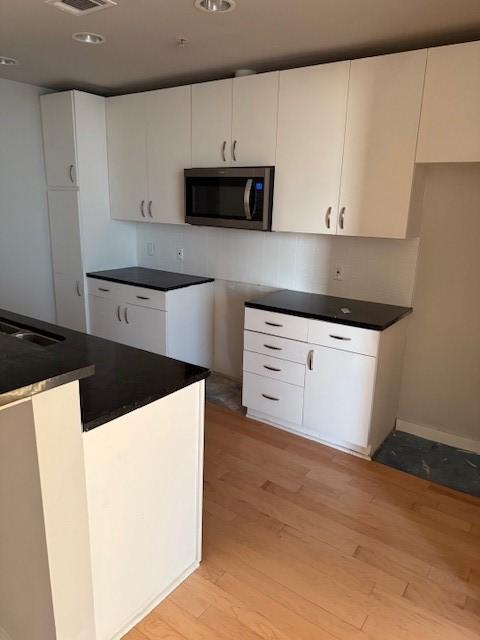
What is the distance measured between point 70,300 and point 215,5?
2.65m

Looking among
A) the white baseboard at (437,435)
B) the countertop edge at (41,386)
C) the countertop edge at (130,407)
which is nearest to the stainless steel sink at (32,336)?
the countertop edge at (130,407)

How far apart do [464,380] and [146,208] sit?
267cm

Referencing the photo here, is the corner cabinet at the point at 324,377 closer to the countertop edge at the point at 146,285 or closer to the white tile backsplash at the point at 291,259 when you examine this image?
the white tile backsplash at the point at 291,259

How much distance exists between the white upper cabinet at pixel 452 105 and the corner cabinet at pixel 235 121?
94 cm

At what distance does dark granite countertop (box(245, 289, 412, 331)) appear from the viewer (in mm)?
2645

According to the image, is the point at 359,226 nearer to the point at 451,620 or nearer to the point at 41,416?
the point at 451,620

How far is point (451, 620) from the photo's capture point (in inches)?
69.0

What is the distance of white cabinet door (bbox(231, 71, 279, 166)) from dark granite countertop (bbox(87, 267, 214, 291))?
3.36ft

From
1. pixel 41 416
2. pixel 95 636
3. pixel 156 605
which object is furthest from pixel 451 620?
pixel 41 416

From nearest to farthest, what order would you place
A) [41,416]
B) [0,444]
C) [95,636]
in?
[41,416]
[0,444]
[95,636]

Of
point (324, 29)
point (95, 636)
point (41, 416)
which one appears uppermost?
point (324, 29)

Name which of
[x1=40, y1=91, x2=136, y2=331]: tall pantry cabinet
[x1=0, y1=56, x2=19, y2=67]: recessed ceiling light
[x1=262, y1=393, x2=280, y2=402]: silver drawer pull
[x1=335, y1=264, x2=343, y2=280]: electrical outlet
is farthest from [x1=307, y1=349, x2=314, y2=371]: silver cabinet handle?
[x1=0, y1=56, x2=19, y2=67]: recessed ceiling light

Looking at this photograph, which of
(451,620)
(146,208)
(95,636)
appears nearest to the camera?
(95,636)

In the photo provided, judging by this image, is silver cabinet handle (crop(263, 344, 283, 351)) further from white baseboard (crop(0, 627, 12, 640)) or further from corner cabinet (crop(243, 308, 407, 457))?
white baseboard (crop(0, 627, 12, 640))
